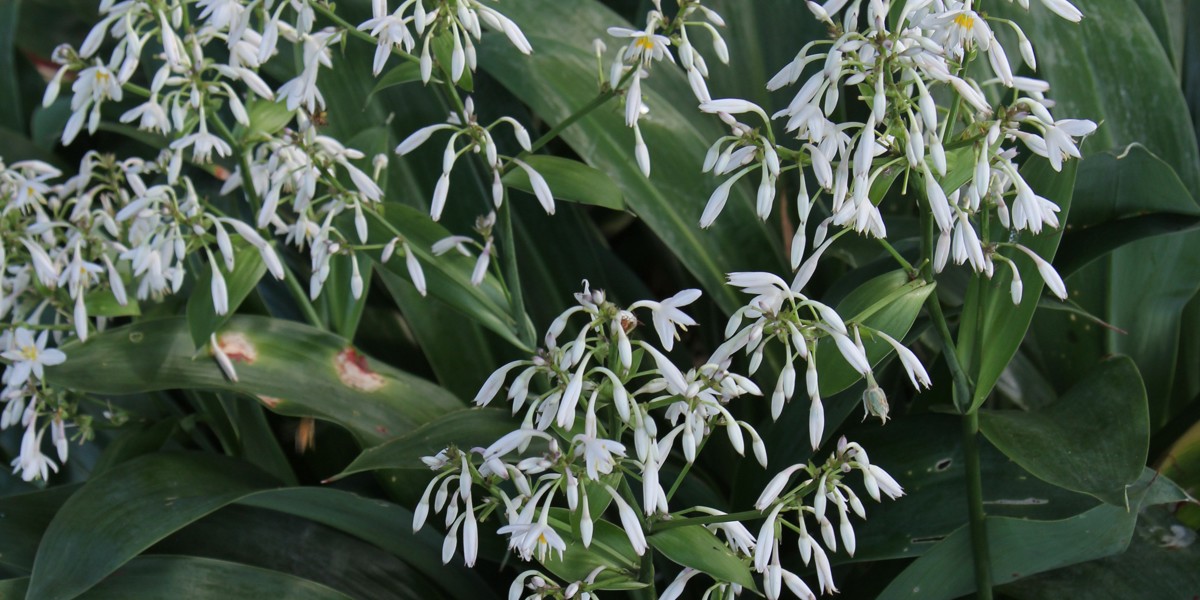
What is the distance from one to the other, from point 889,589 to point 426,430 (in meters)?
0.48

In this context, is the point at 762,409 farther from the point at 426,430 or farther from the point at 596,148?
the point at 426,430

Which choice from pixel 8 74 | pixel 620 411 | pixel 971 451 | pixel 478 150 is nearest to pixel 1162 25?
pixel 971 451

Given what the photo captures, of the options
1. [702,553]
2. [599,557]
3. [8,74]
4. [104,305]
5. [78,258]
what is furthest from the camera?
[8,74]

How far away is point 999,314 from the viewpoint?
0.98 m

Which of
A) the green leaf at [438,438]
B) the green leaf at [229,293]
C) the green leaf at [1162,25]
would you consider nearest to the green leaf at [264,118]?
the green leaf at [229,293]

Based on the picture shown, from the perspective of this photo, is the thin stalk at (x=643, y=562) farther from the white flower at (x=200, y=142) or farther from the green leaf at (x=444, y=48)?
the white flower at (x=200, y=142)

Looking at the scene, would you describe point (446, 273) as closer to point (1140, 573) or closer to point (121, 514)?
point (121, 514)

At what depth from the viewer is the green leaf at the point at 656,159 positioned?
1.33 m

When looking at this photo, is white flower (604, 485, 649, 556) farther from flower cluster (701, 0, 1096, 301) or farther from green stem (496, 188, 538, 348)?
green stem (496, 188, 538, 348)

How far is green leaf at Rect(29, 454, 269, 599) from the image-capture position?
1.06m

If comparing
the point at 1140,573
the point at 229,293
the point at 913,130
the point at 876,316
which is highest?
the point at 913,130

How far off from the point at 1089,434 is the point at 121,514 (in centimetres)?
97

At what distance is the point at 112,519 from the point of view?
112cm

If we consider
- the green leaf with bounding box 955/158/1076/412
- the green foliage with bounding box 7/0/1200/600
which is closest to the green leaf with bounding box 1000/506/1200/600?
the green foliage with bounding box 7/0/1200/600
